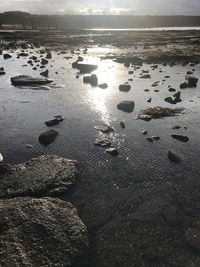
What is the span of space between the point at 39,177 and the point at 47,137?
3.23 meters

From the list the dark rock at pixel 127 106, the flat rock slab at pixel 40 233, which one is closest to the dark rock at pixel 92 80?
the dark rock at pixel 127 106

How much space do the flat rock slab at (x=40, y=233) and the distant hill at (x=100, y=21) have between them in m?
128

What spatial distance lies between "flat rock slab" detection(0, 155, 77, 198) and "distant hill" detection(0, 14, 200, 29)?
12580 centimetres

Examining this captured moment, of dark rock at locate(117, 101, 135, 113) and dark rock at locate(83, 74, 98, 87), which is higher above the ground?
dark rock at locate(117, 101, 135, 113)

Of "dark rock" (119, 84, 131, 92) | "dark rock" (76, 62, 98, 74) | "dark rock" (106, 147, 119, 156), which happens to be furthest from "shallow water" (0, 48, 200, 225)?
"dark rock" (76, 62, 98, 74)

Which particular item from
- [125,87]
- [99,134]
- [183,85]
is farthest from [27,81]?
[99,134]

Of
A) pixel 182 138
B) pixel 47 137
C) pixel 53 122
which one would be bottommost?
pixel 53 122

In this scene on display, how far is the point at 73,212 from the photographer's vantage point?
28.9ft

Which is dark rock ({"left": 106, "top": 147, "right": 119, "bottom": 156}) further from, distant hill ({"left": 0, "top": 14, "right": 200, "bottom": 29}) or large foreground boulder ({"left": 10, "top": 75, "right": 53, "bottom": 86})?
distant hill ({"left": 0, "top": 14, "right": 200, "bottom": 29})

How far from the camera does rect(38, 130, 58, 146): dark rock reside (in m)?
13.3

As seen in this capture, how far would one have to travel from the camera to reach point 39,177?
10.4 metres

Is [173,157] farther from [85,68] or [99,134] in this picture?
[85,68]

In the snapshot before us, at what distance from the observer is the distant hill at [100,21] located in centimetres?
13762

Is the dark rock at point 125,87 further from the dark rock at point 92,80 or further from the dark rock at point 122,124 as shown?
the dark rock at point 122,124
